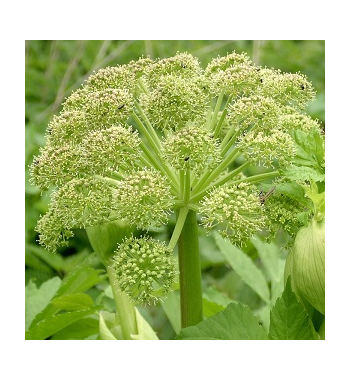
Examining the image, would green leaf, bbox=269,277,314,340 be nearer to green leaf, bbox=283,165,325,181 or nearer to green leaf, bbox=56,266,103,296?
green leaf, bbox=283,165,325,181

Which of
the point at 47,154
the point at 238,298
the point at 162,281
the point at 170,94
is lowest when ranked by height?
the point at 238,298

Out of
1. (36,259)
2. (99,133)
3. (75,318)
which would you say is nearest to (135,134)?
(99,133)

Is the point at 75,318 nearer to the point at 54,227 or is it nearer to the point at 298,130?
the point at 54,227

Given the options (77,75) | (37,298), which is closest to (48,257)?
(37,298)

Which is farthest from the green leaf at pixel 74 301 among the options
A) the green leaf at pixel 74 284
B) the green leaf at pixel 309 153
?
the green leaf at pixel 309 153

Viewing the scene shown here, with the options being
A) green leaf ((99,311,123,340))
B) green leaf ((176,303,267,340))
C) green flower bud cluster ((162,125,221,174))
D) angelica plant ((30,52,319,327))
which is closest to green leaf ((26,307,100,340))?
green leaf ((99,311,123,340))

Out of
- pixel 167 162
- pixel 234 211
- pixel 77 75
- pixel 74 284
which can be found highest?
pixel 77 75

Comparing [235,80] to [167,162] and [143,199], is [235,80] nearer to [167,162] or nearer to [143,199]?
[167,162]
